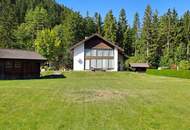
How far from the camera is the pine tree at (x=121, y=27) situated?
285 feet

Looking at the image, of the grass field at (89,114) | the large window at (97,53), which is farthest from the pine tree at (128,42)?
the grass field at (89,114)

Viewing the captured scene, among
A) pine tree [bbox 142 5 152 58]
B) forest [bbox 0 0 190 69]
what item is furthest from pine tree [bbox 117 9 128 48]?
pine tree [bbox 142 5 152 58]

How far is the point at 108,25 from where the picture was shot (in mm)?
82438

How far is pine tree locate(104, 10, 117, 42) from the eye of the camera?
81500 mm

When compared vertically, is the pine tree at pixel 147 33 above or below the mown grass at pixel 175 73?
above

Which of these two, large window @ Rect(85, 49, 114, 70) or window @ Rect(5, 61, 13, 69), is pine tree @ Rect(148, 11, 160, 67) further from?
window @ Rect(5, 61, 13, 69)

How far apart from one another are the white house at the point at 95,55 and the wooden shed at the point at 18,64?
17.3m

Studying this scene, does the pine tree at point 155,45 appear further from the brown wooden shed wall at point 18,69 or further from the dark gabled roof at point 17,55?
the dark gabled roof at point 17,55

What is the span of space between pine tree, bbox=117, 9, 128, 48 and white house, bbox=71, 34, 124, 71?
3026 centimetres

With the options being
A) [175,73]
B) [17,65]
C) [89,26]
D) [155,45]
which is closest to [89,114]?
[17,65]

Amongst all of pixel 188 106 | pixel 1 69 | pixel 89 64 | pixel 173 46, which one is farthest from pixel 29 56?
pixel 173 46

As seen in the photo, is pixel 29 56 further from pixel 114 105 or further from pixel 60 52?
pixel 60 52

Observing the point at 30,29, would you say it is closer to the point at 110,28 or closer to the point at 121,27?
the point at 110,28

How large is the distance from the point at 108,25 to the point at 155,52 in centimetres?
1490
